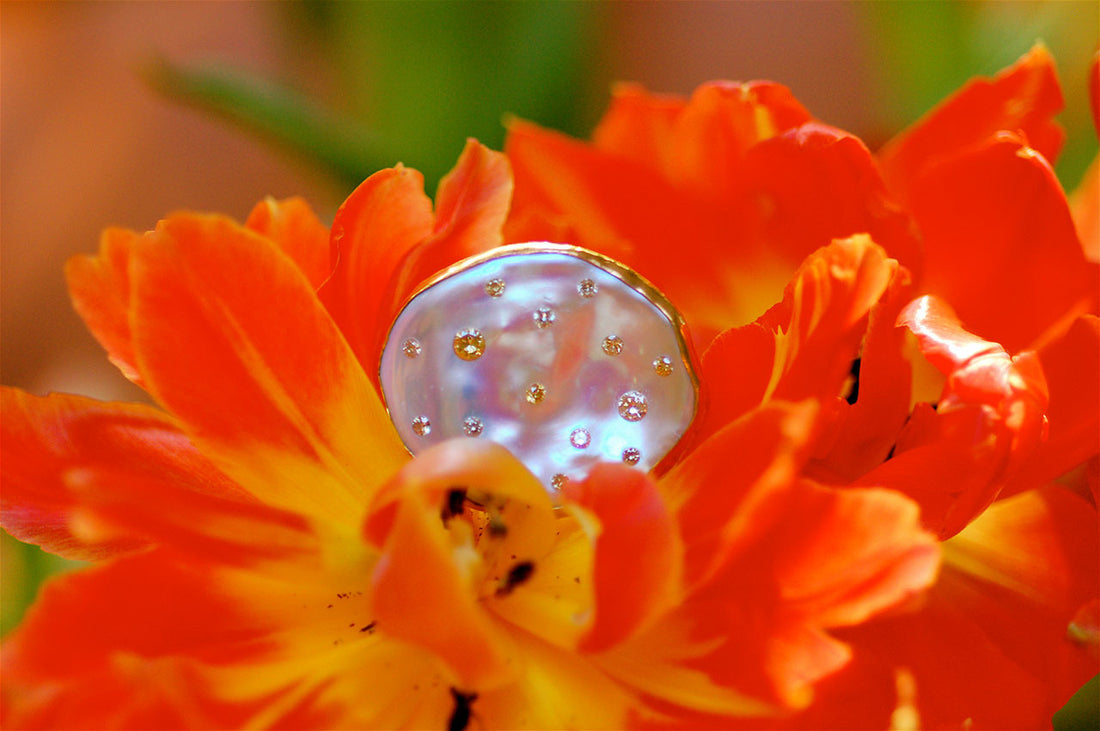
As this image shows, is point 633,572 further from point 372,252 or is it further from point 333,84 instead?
point 333,84

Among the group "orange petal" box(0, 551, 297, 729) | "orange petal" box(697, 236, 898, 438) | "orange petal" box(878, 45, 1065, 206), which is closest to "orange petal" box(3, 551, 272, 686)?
"orange petal" box(0, 551, 297, 729)

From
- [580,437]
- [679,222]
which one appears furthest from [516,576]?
[679,222]

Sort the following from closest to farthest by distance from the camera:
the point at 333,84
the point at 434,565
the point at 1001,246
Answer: the point at 434,565
the point at 1001,246
the point at 333,84

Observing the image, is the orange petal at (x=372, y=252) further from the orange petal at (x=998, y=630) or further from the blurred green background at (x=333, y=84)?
the blurred green background at (x=333, y=84)

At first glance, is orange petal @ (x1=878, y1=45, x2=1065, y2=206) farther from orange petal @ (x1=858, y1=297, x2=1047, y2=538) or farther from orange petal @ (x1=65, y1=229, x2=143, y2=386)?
orange petal @ (x1=65, y1=229, x2=143, y2=386)

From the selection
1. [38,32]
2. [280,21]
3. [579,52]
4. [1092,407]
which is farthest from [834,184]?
[38,32]

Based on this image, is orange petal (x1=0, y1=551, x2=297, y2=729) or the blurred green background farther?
the blurred green background
